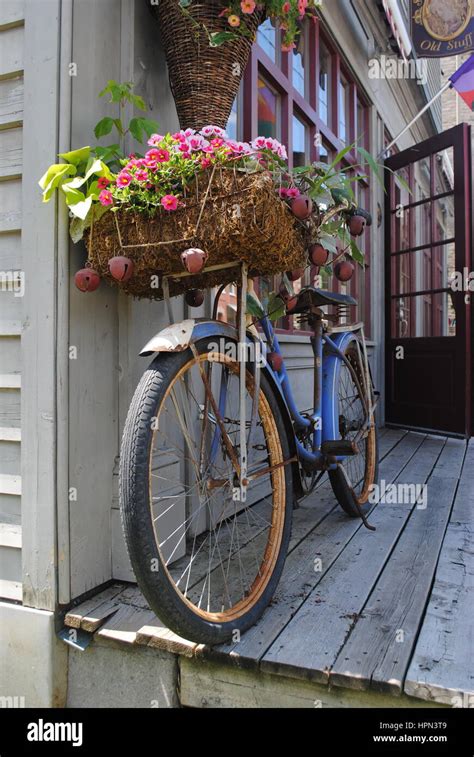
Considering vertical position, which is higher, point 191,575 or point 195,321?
point 195,321

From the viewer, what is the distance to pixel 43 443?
1.49m

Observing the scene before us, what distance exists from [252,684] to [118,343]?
0.99 metres

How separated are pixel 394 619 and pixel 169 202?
1.17 m

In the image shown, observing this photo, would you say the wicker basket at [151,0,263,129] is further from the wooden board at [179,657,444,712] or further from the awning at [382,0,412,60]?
the awning at [382,0,412,60]

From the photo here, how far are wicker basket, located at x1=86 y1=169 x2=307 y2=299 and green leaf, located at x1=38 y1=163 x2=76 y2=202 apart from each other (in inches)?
5.4

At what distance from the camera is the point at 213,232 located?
4.05ft

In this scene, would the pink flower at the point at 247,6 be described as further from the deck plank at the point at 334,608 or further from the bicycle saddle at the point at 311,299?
the deck plank at the point at 334,608

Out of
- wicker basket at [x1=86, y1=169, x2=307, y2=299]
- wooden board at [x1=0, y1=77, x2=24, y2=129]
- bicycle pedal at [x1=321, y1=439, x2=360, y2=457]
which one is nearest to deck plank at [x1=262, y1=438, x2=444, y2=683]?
bicycle pedal at [x1=321, y1=439, x2=360, y2=457]

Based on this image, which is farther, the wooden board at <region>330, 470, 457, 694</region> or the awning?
the awning

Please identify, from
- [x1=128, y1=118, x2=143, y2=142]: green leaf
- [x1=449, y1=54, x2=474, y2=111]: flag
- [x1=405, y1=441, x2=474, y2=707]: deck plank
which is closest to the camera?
[x1=405, y1=441, x2=474, y2=707]: deck plank

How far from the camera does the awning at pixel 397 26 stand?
4.30 metres

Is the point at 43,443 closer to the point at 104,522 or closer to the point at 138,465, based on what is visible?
the point at 104,522

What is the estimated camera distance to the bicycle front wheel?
1.16m

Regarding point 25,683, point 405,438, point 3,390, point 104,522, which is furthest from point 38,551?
point 405,438
